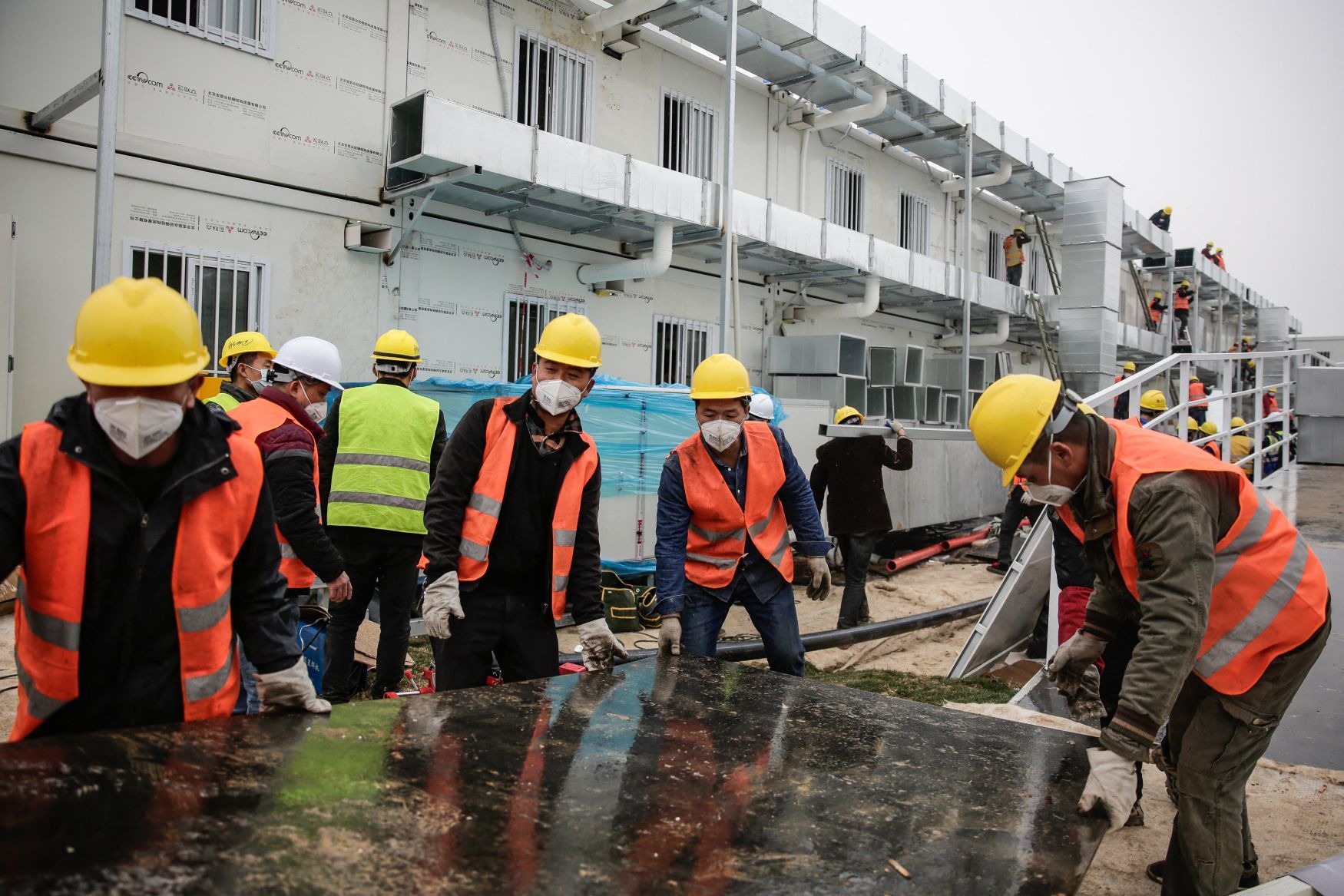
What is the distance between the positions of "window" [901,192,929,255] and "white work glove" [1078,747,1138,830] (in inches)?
628

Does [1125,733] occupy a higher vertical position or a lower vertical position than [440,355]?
lower

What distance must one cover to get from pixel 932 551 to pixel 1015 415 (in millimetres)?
8952

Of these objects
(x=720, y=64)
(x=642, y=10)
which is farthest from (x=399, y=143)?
(x=720, y=64)

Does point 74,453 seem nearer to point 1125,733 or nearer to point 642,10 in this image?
point 1125,733

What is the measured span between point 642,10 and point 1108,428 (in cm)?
963

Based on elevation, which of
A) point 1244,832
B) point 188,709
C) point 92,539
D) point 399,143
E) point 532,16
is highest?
point 532,16

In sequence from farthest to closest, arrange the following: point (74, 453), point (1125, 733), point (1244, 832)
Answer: point (1244, 832) < point (1125, 733) < point (74, 453)

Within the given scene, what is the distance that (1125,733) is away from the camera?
7.11ft

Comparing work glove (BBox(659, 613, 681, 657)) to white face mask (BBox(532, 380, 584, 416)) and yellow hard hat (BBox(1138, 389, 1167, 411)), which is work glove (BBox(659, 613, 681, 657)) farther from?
yellow hard hat (BBox(1138, 389, 1167, 411))

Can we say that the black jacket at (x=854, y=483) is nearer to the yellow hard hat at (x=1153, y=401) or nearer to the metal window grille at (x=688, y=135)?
the yellow hard hat at (x=1153, y=401)

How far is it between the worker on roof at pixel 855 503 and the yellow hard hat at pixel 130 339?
622 centimetres

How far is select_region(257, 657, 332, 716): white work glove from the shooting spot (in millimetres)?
2199

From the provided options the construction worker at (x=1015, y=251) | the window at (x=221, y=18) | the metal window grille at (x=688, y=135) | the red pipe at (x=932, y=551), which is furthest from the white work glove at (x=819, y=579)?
the construction worker at (x=1015, y=251)

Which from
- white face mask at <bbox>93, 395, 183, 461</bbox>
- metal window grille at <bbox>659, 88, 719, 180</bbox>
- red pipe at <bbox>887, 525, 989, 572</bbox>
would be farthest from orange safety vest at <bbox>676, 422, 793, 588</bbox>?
metal window grille at <bbox>659, 88, 719, 180</bbox>
